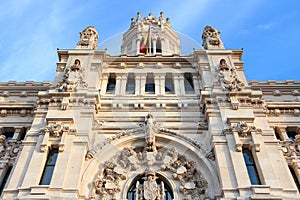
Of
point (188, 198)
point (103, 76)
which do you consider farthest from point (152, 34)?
point (188, 198)

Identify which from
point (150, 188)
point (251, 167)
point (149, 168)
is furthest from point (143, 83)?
point (251, 167)

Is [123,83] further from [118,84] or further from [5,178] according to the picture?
[5,178]

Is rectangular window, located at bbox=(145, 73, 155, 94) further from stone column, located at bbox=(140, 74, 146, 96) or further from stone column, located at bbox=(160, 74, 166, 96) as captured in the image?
stone column, located at bbox=(160, 74, 166, 96)

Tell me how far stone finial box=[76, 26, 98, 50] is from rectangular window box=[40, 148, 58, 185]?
431 inches

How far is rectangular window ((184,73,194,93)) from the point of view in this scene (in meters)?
24.0

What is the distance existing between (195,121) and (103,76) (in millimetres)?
7995

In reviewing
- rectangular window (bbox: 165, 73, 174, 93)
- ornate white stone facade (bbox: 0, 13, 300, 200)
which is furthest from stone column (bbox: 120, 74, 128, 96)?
rectangular window (bbox: 165, 73, 174, 93)

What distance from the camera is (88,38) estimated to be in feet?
91.3

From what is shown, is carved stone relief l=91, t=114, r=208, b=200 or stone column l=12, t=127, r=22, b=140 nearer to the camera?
carved stone relief l=91, t=114, r=208, b=200

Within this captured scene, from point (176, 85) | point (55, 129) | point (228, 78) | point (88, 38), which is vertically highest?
point (88, 38)

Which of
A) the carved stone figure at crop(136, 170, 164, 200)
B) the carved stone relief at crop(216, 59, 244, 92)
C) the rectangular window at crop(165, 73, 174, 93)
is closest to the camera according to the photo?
the carved stone figure at crop(136, 170, 164, 200)

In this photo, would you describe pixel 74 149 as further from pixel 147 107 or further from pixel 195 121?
pixel 195 121

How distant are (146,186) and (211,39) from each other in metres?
14.8

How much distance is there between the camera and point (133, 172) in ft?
58.1
